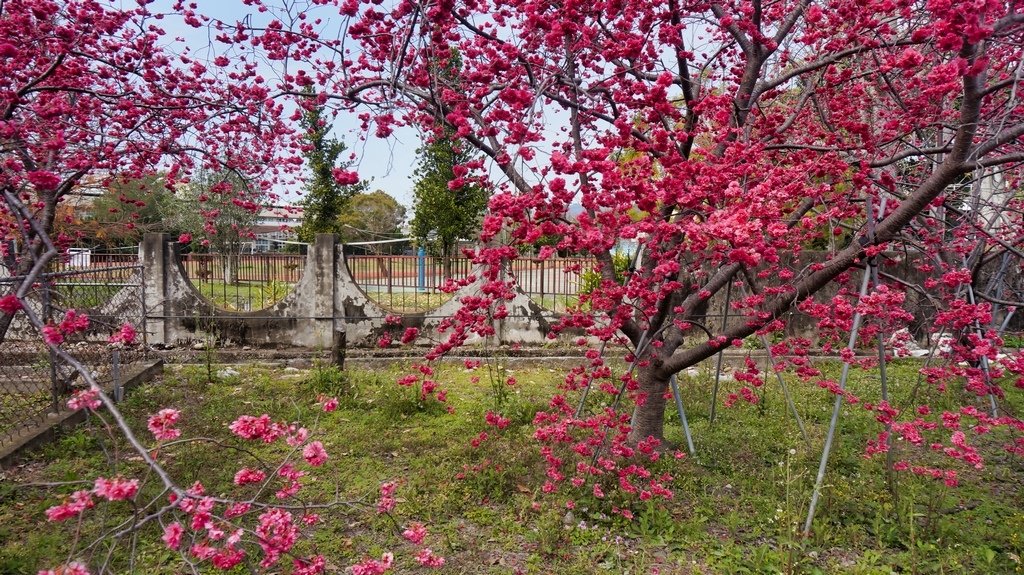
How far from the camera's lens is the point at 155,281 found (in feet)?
24.3

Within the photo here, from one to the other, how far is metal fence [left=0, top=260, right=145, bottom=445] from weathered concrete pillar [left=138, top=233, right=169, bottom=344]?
0.21m

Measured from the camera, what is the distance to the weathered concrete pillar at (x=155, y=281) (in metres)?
7.37

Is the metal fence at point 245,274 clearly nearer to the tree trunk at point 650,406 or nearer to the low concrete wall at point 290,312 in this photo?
the low concrete wall at point 290,312

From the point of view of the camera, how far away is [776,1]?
425 cm

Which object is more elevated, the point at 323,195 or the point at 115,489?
the point at 323,195

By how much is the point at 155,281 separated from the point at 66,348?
248 centimetres

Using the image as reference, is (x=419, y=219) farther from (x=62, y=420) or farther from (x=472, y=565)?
(x=472, y=565)

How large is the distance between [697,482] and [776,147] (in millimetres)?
2485

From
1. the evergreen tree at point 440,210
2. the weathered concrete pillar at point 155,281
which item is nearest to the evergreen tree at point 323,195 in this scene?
the evergreen tree at point 440,210

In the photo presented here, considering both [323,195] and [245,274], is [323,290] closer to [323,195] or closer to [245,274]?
[245,274]

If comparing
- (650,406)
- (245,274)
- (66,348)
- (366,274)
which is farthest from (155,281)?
(650,406)

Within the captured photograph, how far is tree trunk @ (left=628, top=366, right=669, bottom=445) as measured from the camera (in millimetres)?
4090

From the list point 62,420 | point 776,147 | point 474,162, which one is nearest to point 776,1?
point 776,147

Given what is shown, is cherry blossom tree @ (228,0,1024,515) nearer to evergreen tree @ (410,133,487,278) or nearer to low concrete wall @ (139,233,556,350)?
low concrete wall @ (139,233,556,350)
